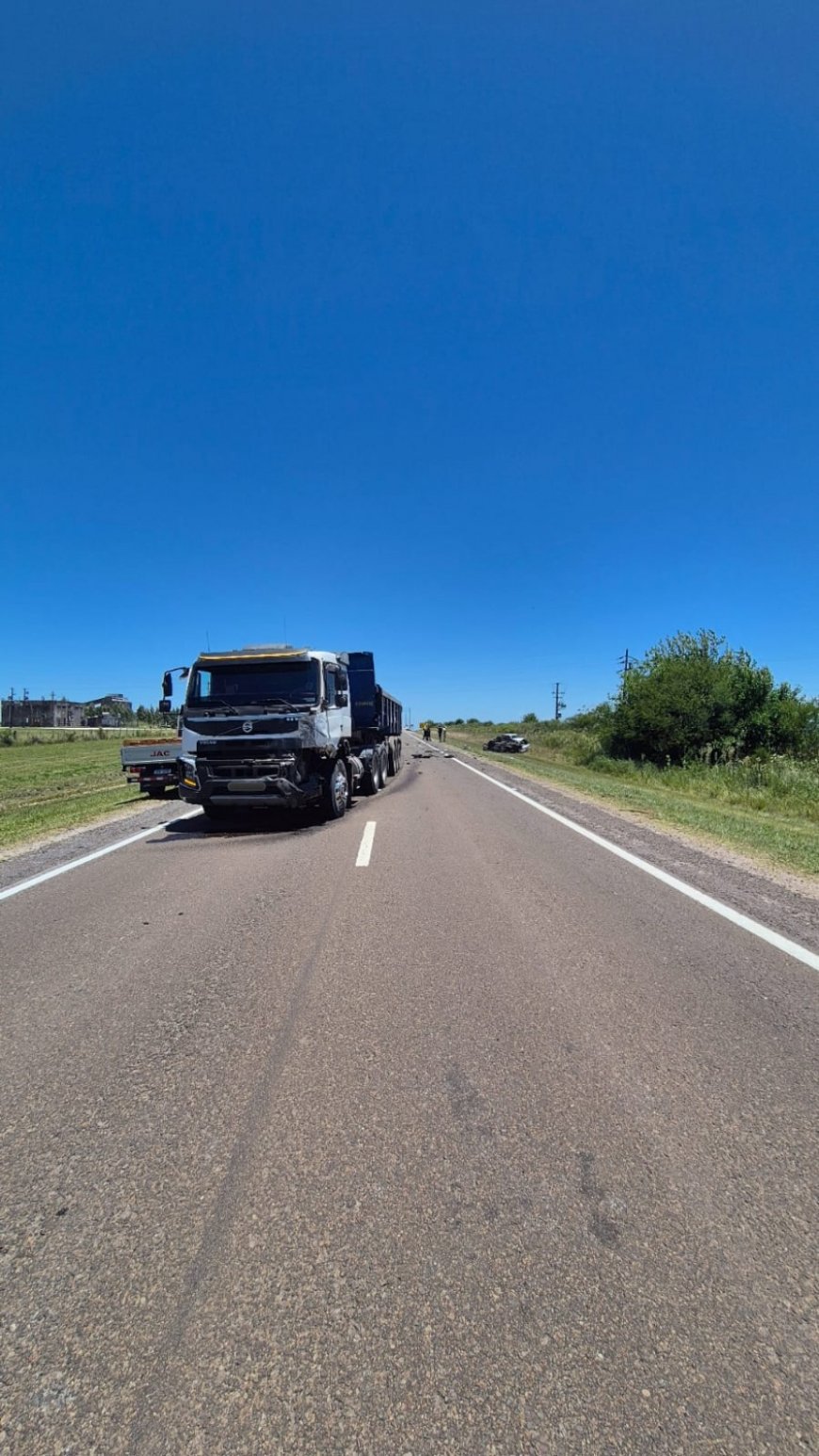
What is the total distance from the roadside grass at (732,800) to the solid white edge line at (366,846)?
4.99m

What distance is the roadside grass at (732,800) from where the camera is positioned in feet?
29.8

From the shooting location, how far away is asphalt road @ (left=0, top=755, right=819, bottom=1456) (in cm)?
160

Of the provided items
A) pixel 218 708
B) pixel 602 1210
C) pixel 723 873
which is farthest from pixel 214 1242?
pixel 218 708

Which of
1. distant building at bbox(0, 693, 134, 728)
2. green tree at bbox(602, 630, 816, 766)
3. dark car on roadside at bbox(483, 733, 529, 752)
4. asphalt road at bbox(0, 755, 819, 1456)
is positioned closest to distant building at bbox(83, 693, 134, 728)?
distant building at bbox(0, 693, 134, 728)

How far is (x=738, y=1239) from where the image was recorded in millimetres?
2107

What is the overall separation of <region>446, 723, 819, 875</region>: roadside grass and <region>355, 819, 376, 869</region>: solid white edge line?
499cm

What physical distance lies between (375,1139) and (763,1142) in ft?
5.22

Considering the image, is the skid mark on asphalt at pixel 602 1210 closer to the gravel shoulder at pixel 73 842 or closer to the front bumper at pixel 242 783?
the gravel shoulder at pixel 73 842

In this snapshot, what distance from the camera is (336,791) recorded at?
11484mm

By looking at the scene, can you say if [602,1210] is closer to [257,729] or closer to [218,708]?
[257,729]

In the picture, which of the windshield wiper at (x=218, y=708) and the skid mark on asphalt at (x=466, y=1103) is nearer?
the skid mark on asphalt at (x=466, y=1103)

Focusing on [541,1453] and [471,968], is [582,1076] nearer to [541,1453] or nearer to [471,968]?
[471,968]

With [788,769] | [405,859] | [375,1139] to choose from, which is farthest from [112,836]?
[788,769]

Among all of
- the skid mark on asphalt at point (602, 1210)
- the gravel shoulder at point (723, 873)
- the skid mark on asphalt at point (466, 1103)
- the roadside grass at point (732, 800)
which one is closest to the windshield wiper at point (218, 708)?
the gravel shoulder at point (723, 873)
